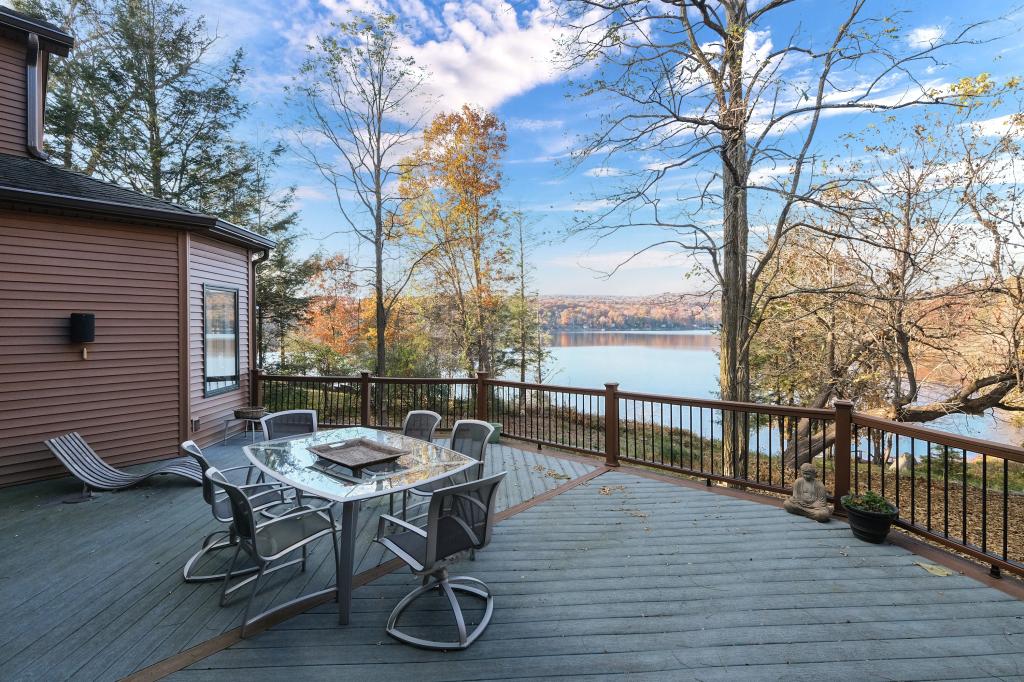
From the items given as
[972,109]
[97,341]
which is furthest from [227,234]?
[972,109]

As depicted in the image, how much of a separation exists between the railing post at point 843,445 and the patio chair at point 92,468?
5610 mm

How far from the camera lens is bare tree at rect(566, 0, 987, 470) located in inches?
239

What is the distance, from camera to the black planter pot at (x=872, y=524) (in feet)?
10.6

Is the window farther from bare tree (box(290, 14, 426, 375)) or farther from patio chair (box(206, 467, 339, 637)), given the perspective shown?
patio chair (box(206, 467, 339, 637))

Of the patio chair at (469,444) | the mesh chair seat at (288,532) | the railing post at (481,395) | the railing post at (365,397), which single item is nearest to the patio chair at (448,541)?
the mesh chair seat at (288,532)

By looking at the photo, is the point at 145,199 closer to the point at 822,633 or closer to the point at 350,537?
the point at 350,537

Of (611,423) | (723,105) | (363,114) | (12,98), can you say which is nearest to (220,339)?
(12,98)

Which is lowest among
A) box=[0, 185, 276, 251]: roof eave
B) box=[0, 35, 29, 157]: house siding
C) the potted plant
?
the potted plant

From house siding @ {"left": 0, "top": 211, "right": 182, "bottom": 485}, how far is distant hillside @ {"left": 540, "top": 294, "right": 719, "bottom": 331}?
305 inches

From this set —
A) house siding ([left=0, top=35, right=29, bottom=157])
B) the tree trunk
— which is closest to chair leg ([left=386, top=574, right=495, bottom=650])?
the tree trunk

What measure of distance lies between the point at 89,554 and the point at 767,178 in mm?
A: 8573

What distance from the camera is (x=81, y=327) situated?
4637mm

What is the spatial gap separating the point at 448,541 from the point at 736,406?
10.6 feet

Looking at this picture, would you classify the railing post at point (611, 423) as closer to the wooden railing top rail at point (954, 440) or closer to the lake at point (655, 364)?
the wooden railing top rail at point (954, 440)
